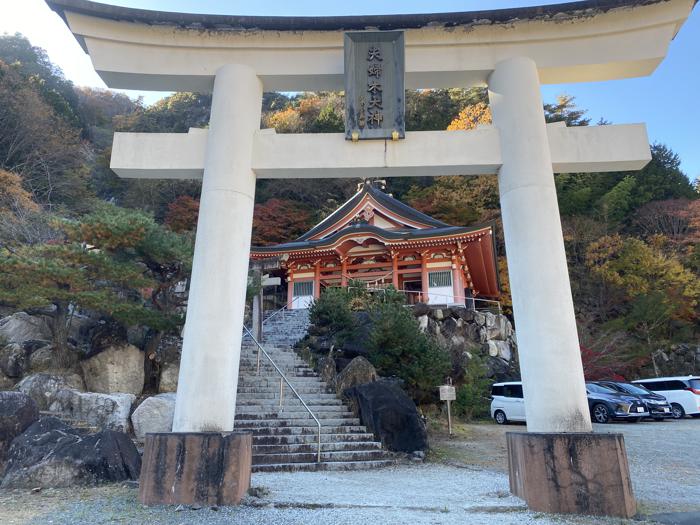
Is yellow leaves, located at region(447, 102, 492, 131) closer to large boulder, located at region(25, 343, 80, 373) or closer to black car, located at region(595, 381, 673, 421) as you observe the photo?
black car, located at region(595, 381, 673, 421)

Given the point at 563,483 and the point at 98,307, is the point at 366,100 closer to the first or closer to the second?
the point at 563,483

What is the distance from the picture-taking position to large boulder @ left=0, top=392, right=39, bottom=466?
5.42m

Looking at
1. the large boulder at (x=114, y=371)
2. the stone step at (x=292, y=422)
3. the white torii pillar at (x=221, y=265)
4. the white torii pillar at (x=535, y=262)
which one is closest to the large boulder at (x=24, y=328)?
the large boulder at (x=114, y=371)

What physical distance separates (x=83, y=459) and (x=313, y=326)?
892 centimetres

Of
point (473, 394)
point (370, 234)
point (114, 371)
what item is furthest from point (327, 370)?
point (370, 234)

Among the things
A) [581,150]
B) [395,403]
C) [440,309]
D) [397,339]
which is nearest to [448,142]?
[581,150]

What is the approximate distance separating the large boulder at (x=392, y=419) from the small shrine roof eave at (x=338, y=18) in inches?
223

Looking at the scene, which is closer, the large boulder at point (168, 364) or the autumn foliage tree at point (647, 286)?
the large boulder at point (168, 364)

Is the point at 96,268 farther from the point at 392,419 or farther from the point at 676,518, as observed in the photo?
the point at 676,518

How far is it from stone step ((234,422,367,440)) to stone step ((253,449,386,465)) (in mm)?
681

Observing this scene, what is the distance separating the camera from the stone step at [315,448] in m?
7.00

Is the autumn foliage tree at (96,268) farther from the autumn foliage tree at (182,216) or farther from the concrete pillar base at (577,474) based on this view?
the autumn foliage tree at (182,216)

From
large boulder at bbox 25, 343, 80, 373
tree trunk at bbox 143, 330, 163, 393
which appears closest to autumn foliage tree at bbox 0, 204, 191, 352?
large boulder at bbox 25, 343, 80, 373

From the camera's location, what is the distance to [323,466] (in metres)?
6.59
